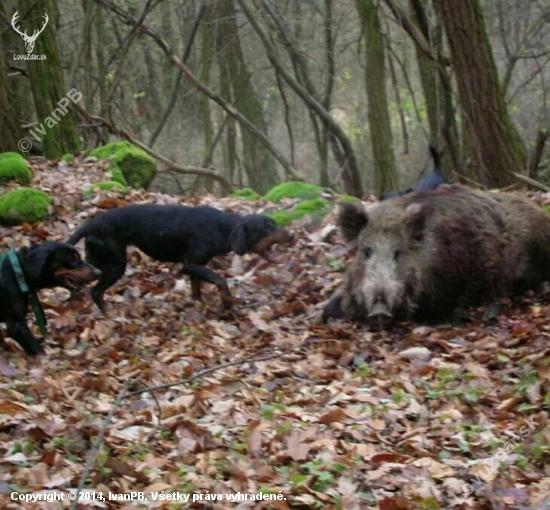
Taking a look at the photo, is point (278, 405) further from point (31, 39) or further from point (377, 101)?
point (377, 101)

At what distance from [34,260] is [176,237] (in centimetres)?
188

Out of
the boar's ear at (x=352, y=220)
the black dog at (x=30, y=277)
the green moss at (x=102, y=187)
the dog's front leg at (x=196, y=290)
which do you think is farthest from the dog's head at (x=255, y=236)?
the green moss at (x=102, y=187)

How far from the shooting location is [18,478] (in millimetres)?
5223

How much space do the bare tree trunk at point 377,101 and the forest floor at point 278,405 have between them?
8.18 meters

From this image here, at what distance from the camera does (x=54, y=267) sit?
8.37 m

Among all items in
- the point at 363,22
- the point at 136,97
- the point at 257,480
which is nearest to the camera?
the point at 257,480

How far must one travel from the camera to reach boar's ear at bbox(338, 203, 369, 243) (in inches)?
342

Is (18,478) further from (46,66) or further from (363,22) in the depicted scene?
(363,22)

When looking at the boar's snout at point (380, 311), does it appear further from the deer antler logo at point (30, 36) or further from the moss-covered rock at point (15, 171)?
the deer antler logo at point (30, 36)

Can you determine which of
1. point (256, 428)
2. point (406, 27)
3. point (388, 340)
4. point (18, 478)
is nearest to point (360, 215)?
point (388, 340)

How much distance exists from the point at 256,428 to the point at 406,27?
34.1 ft

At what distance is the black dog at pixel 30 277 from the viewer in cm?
801

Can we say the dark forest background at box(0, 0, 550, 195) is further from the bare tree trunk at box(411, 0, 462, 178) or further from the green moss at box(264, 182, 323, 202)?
the green moss at box(264, 182, 323, 202)

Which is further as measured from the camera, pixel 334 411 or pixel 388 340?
pixel 388 340
